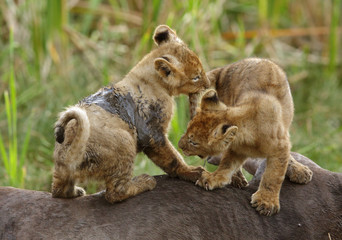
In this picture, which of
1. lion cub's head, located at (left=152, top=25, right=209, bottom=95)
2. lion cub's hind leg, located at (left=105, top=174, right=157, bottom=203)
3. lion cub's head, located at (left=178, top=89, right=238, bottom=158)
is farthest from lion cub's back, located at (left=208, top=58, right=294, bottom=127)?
lion cub's hind leg, located at (left=105, top=174, right=157, bottom=203)

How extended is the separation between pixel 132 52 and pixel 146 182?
5.90m

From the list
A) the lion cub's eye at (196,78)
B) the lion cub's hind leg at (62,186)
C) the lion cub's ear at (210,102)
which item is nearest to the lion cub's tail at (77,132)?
the lion cub's hind leg at (62,186)

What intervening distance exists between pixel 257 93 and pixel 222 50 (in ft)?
20.0

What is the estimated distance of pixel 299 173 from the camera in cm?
556

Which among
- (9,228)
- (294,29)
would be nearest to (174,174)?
(9,228)

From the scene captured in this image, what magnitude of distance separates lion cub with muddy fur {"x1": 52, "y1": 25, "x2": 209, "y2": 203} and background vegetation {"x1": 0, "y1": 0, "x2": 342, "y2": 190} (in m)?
1.49

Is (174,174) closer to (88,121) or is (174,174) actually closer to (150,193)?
(150,193)

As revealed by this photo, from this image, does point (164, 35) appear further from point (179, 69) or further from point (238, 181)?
point (238, 181)

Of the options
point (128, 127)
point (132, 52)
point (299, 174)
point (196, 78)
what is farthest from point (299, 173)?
point (132, 52)

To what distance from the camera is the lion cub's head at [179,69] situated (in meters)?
5.43

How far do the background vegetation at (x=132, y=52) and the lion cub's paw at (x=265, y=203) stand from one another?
186 cm

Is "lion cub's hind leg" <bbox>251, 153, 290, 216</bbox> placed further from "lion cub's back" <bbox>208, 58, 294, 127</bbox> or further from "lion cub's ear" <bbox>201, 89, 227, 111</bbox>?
"lion cub's ear" <bbox>201, 89, 227, 111</bbox>

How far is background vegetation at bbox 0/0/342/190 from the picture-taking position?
853 centimetres

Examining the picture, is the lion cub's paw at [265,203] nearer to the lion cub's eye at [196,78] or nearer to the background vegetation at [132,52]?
the lion cub's eye at [196,78]
